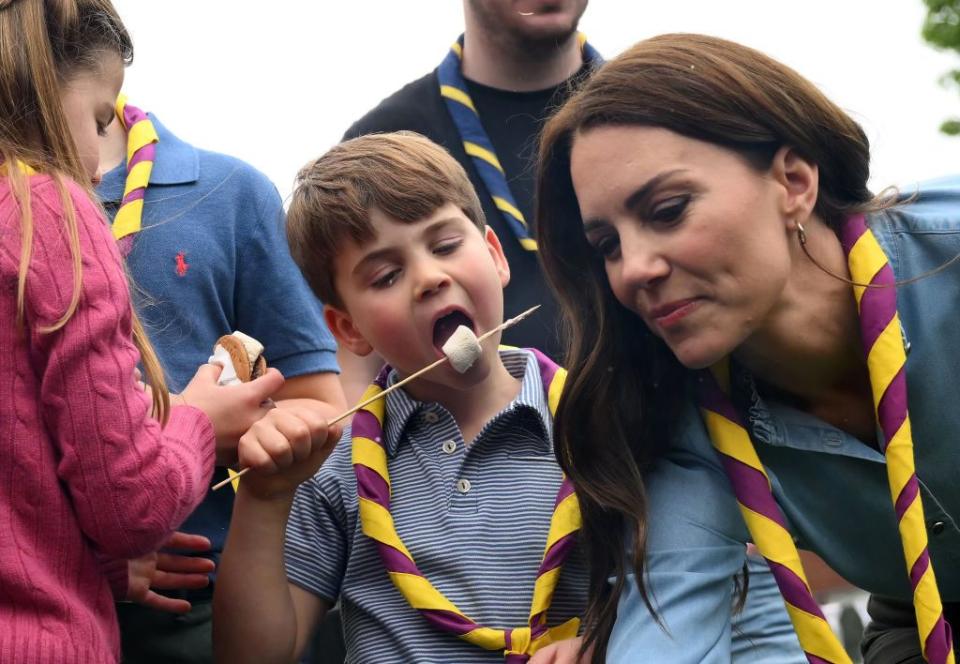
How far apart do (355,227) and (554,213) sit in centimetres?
48

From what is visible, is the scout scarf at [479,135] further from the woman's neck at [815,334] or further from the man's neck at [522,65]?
the woman's neck at [815,334]

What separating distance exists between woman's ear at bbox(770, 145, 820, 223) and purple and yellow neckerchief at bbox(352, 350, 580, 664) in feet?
2.35

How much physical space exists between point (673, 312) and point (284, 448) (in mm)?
814

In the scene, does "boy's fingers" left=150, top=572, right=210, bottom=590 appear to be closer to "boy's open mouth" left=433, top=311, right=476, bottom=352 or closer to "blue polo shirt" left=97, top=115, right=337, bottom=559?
"blue polo shirt" left=97, top=115, right=337, bottom=559

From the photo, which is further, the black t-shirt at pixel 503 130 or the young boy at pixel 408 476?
the black t-shirt at pixel 503 130

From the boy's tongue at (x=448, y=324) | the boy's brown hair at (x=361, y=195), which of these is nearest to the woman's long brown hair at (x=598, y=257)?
the boy's tongue at (x=448, y=324)

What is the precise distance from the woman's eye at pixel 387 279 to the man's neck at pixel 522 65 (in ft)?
4.12

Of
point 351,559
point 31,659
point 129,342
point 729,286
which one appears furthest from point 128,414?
point 729,286

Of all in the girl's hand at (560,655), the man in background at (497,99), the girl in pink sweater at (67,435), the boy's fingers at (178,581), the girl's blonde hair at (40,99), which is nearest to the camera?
the girl in pink sweater at (67,435)

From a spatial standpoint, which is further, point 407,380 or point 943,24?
point 943,24

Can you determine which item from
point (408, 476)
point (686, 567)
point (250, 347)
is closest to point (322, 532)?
point (408, 476)

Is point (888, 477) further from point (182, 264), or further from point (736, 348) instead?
point (182, 264)

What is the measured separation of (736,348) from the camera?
2857mm

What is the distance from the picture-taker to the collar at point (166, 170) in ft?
10.5
